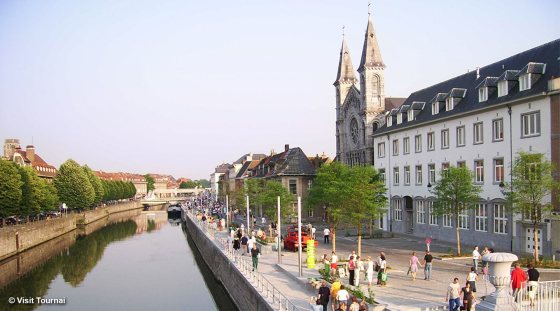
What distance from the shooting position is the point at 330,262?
2633 cm

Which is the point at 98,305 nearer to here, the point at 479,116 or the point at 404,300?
the point at 404,300

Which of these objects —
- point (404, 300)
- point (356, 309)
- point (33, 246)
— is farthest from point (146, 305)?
point (33, 246)

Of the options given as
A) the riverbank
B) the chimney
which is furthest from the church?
the chimney

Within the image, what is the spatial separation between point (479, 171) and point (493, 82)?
673 centimetres

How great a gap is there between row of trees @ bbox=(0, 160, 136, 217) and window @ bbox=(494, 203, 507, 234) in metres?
47.6

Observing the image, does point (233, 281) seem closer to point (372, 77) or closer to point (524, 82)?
point (524, 82)

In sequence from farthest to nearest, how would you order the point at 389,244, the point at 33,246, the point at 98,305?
1. the point at 33,246
2. the point at 389,244
3. the point at 98,305

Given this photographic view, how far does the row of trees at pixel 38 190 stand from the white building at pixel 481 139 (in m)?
39.9

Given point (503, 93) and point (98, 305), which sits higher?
point (503, 93)

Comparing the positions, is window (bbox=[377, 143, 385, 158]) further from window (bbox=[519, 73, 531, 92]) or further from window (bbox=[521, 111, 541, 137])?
window (bbox=[521, 111, 541, 137])

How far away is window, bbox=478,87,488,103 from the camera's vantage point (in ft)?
133

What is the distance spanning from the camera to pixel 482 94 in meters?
41.2

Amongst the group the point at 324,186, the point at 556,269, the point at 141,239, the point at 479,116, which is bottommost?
the point at 141,239

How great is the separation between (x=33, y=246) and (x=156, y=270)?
2071cm
